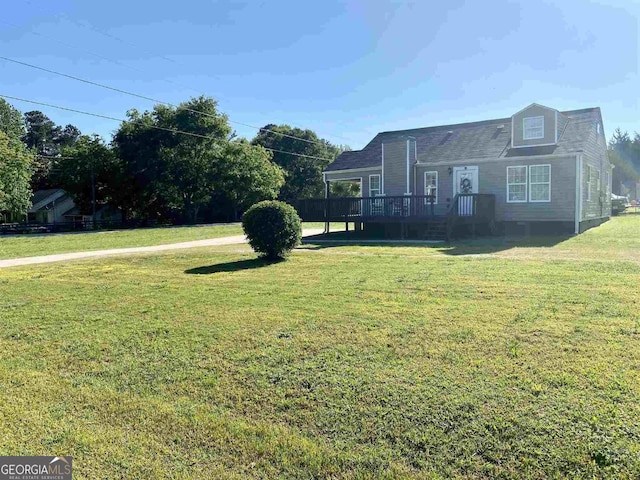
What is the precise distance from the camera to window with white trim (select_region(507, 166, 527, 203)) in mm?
17422

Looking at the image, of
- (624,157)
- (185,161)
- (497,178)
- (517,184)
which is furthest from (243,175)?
(624,157)

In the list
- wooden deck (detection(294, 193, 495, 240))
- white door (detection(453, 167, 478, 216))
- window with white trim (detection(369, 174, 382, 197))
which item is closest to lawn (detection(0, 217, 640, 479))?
wooden deck (detection(294, 193, 495, 240))

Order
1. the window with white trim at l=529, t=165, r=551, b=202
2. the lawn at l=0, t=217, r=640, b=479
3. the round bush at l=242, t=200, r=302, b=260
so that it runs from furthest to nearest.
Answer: the window with white trim at l=529, t=165, r=551, b=202 < the round bush at l=242, t=200, r=302, b=260 < the lawn at l=0, t=217, r=640, b=479

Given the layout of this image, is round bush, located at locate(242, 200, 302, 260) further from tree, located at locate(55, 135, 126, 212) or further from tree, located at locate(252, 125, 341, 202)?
tree, located at locate(252, 125, 341, 202)

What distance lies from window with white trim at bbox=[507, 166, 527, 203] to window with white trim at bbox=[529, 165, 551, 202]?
22 centimetres

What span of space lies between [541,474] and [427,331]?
7.55ft

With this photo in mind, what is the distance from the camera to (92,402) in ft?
11.7

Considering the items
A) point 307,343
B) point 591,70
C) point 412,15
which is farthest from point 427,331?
point 591,70

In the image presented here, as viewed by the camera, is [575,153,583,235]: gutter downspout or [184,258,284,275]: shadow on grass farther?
[575,153,583,235]: gutter downspout

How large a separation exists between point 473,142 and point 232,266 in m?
13.5

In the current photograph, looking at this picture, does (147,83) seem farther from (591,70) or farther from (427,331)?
(427,331)

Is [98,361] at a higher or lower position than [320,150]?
lower

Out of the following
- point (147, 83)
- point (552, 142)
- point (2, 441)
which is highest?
point (147, 83)

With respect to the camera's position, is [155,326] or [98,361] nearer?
[98,361]
